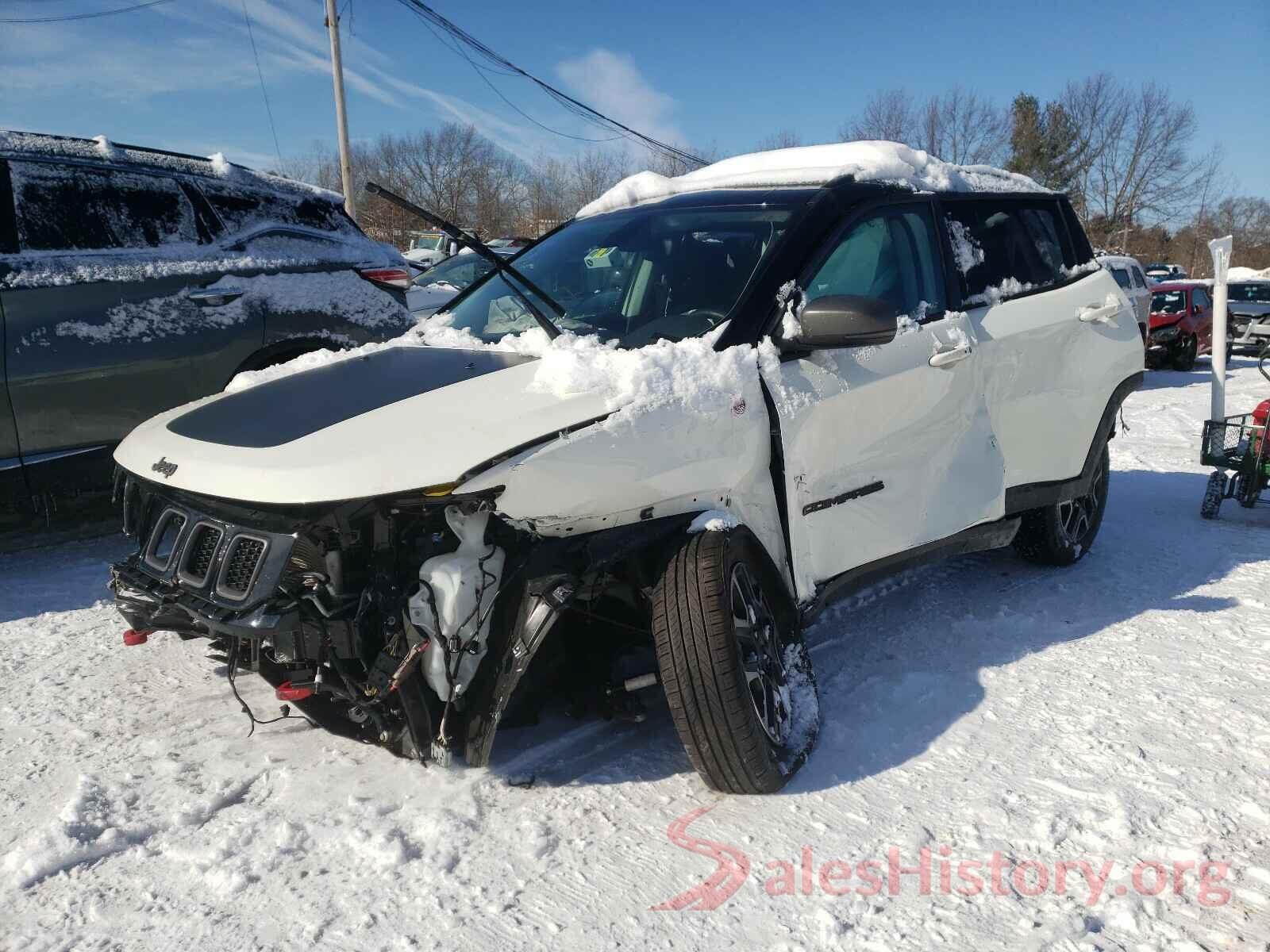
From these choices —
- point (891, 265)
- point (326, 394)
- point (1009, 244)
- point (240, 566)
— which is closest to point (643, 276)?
point (891, 265)

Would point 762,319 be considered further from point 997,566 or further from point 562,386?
point 997,566

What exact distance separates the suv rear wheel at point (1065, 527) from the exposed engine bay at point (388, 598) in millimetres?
2696

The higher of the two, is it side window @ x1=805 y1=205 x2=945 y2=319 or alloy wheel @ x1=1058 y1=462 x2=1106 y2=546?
side window @ x1=805 y1=205 x2=945 y2=319

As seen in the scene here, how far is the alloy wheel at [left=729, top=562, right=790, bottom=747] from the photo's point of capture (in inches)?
105

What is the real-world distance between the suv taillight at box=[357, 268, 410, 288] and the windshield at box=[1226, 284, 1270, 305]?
20.8 metres

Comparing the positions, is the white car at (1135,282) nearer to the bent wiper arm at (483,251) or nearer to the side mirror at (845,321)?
the side mirror at (845,321)

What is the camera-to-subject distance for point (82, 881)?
228 centimetres

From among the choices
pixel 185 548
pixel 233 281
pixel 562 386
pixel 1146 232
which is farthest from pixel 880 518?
pixel 1146 232

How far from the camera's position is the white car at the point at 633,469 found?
7.71ft

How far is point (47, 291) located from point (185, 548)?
258cm

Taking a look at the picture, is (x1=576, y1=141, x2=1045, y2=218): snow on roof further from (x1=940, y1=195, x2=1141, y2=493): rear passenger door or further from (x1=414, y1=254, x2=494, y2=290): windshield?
(x1=414, y1=254, x2=494, y2=290): windshield

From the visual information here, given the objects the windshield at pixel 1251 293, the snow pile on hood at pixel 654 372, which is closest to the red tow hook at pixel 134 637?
the snow pile on hood at pixel 654 372

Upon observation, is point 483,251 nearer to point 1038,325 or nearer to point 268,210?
point 1038,325

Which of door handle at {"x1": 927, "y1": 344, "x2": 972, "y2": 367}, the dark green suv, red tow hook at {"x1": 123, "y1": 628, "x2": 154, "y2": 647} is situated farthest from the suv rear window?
door handle at {"x1": 927, "y1": 344, "x2": 972, "y2": 367}
